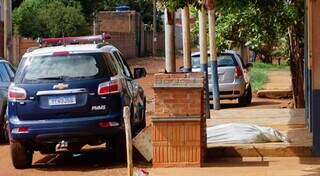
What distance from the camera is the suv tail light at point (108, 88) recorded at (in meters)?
10.7

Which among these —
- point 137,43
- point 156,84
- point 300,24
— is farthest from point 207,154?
point 137,43

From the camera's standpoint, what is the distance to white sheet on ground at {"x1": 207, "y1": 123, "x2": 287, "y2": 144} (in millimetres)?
10773

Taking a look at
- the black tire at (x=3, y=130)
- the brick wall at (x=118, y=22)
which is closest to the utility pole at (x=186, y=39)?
the black tire at (x=3, y=130)

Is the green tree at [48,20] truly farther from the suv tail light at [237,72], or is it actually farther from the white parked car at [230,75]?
the suv tail light at [237,72]

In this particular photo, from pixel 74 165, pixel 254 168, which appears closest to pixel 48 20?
pixel 74 165

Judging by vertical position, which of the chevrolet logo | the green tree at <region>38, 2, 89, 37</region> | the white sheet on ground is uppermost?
the green tree at <region>38, 2, 89, 37</region>

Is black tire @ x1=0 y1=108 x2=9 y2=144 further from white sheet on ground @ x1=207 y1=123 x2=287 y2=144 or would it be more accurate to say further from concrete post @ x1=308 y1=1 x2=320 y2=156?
concrete post @ x1=308 y1=1 x2=320 y2=156

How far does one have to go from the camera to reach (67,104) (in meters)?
10.7

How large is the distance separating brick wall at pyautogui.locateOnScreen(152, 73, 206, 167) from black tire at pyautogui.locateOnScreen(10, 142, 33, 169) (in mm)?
2338

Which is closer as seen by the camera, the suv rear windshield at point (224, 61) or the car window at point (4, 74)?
the car window at point (4, 74)

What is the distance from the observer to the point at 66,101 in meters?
10.7

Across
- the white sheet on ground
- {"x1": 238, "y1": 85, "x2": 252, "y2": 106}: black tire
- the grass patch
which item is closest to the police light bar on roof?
the white sheet on ground

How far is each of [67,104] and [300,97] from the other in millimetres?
8762

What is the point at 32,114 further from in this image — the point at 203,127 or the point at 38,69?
the point at 203,127
